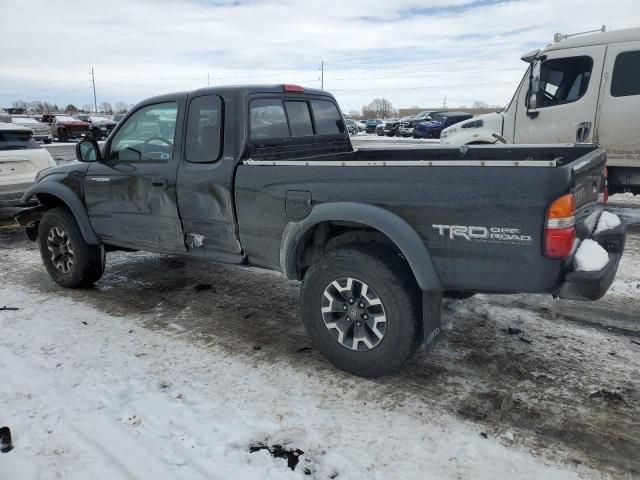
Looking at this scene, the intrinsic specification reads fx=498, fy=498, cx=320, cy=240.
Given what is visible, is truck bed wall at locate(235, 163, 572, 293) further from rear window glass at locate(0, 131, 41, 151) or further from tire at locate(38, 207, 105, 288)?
rear window glass at locate(0, 131, 41, 151)

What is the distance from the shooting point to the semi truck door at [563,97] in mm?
7305

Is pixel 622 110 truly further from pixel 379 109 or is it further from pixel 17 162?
pixel 379 109

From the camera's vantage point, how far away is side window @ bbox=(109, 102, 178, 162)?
4.29 m

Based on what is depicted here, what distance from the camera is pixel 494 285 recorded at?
9.29 ft

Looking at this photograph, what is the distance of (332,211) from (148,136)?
→ 220cm

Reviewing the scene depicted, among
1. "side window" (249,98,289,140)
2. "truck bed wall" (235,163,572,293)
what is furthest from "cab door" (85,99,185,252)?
"truck bed wall" (235,163,572,293)

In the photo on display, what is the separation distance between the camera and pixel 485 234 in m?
2.77

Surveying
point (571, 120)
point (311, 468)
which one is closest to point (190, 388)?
point (311, 468)

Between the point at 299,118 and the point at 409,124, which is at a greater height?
the point at 409,124

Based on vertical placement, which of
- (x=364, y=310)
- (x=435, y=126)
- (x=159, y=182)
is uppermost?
(x=435, y=126)

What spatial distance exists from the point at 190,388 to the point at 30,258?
173 inches

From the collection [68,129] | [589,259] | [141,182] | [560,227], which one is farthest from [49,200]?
[68,129]

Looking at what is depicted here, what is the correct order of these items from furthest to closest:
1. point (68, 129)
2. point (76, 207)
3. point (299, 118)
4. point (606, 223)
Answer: point (68, 129) → point (76, 207) → point (299, 118) → point (606, 223)

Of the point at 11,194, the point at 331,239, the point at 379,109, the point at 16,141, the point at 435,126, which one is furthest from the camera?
the point at 379,109
